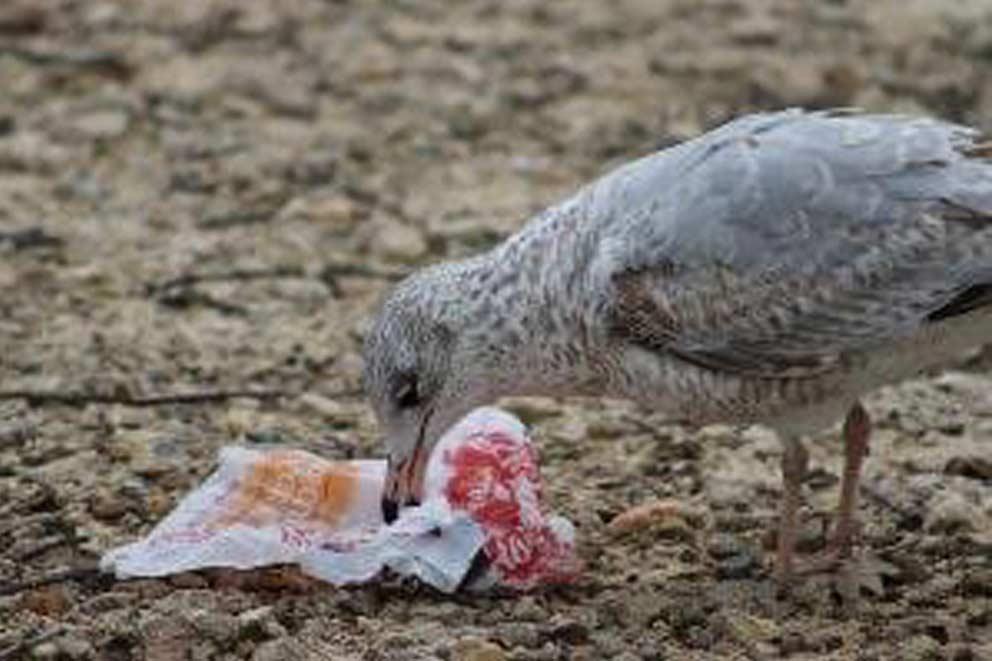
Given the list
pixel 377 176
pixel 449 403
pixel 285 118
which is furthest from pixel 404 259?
pixel 449 403

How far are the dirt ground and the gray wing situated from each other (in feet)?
2.34

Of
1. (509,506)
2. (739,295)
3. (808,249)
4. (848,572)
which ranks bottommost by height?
(848,572)

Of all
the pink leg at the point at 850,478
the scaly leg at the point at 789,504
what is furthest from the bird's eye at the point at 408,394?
the pink leg at the point at 850,478

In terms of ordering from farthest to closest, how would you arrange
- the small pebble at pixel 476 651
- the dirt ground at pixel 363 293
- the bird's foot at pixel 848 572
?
the bird's foot at pixel 848 572
the dirt ground at pixel 363 293
the small pebble at pixel 476 651

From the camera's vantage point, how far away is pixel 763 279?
20.8 ft

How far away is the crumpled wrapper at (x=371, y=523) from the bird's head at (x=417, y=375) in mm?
116

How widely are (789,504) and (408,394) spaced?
106 centimetres

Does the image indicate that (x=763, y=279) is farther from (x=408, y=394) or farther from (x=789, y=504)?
(x=408, y=394)

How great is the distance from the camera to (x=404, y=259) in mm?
9547

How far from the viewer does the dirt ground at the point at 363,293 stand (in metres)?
6.39

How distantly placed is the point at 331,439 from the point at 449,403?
1084 millimetres

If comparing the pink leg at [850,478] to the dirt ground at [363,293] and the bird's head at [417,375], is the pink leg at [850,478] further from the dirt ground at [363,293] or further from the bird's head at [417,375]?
the bird's head at [417,375]

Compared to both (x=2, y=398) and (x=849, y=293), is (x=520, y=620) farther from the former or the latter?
(x=2, y=398)

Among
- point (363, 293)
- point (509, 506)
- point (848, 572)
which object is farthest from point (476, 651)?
point (363, 293)
